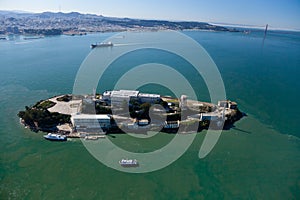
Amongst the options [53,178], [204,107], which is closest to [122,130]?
[53,178]

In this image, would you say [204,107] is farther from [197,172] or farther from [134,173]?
[134,173]

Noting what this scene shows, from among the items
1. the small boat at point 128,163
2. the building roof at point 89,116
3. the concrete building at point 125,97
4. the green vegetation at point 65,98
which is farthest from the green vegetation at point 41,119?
the small boat at point 128,163

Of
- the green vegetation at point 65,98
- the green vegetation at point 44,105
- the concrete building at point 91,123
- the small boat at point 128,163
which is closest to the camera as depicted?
the small boat at point 128,163

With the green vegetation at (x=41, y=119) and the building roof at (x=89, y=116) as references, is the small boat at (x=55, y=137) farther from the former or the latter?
the building roof at (x=89, y=116)

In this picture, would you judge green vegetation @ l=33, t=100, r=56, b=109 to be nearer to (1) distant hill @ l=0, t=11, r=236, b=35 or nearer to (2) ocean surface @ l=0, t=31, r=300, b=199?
(2) ocean surface @ l=0, t=31, r=300, b=199

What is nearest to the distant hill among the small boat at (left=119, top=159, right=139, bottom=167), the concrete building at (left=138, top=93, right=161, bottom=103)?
the concrete building at (left=138, top=93, right=161, bottom=103)

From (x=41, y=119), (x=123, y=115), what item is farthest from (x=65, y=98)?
(x=123, y=115)

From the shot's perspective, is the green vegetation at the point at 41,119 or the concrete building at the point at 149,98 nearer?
the green vegetation at the point at 41,119
